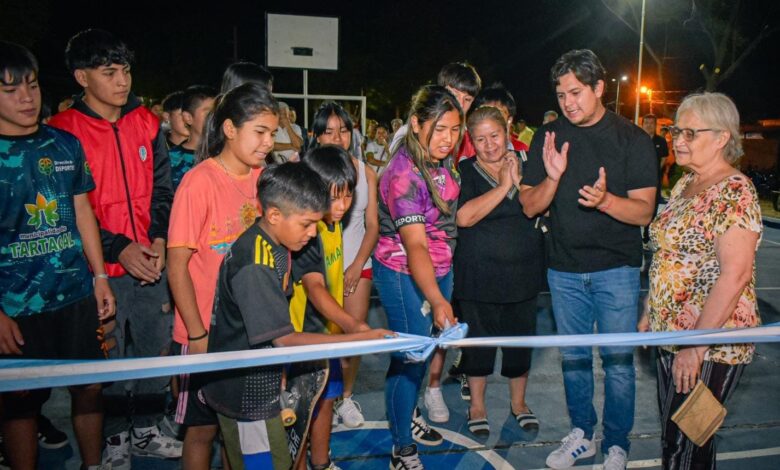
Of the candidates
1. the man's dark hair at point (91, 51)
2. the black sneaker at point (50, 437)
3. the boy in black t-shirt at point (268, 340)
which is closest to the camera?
the boy in black t-shirt at point (268, 340)

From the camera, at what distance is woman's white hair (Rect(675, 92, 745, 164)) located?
275cm

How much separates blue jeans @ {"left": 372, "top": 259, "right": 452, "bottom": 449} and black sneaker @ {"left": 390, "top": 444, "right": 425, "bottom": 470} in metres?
0.03

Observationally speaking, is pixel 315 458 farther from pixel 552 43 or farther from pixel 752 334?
pixel 552 43

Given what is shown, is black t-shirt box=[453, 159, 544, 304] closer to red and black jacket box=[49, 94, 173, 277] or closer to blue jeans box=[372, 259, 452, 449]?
blue jeans box=[372, 259, 452, 449]

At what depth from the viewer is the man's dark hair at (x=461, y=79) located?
173 inches

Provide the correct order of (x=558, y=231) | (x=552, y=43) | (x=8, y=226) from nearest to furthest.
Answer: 1. (x=8, y=226)
2. (x=558, y=231)
3. (x=552, y=43)

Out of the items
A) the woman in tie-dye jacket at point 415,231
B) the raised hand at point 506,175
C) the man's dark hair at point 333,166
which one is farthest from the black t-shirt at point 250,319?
the raised hand at point 506,175

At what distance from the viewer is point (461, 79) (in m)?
4.39

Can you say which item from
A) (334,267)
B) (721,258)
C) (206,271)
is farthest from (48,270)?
(721,258)

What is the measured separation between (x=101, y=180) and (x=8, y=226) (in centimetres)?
71

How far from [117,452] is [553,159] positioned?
307cm

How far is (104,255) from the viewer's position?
3.39 meters

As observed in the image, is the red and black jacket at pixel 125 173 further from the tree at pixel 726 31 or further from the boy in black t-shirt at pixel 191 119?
the tree at pixel 726 31

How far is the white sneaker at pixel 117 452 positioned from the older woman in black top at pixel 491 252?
2.18 m
